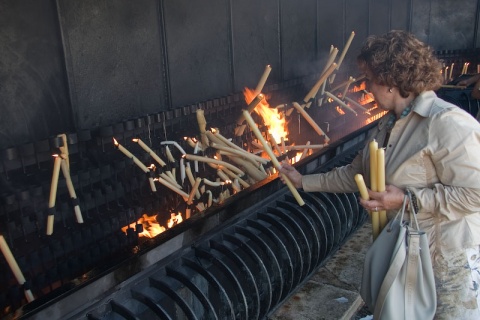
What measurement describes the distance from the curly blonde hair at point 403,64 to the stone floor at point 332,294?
7.21 feet

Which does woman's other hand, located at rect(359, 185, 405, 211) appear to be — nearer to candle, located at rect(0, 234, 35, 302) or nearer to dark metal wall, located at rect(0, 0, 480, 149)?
candle, located at rect(0, 234, 35, 302)

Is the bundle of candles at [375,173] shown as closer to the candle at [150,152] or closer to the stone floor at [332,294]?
the stone floor at [332,294]

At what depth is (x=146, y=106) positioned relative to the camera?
609 centimetres

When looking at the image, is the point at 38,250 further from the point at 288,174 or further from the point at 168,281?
the point at 288,174

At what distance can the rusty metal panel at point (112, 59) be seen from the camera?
16.8 feet

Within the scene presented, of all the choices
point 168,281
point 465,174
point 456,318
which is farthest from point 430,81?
point 168,281

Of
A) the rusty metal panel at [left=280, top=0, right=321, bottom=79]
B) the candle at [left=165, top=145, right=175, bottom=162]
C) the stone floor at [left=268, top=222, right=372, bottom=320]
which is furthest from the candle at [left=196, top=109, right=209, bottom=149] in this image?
the rusty metal panel at [left=280, top=0, right=321, bottom=79]

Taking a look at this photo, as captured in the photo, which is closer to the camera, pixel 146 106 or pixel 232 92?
pixel 146 106

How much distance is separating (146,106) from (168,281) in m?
3.10

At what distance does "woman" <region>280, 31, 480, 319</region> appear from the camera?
2.71 m

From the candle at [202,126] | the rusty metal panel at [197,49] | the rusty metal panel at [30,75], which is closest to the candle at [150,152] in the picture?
the candle at [202,126]

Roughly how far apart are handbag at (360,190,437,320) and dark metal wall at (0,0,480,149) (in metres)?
3.61

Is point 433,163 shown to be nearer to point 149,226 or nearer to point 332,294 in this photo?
point 332,294

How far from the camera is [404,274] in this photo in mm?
2771
